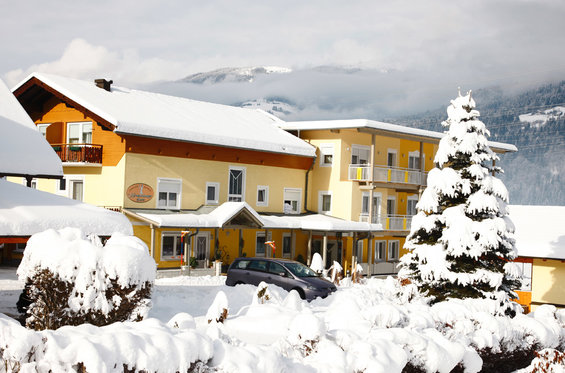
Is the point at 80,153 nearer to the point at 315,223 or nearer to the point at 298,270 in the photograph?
the point at 315,223

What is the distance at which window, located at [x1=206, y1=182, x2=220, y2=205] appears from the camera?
36.0 m

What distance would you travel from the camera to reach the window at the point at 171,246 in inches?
1321

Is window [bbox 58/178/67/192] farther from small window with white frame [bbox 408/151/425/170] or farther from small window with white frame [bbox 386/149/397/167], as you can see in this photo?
small window with white frame [bbox 408/151/425/170]

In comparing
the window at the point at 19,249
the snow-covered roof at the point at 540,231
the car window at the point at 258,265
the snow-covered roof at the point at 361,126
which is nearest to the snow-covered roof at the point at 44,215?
the car window at the point at 258,265

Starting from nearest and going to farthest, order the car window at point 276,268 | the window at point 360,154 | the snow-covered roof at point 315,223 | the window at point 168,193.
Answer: the car window at point 276,268, the window at point 168,193, the snow-covered roof at point 315,223, the window at point 360,154

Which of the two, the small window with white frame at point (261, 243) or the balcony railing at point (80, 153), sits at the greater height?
the balcony railing at point (80, 153)

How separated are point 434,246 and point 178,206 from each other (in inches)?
654

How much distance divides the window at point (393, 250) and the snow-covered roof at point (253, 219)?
4.19 meters

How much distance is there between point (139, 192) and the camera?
108 ft

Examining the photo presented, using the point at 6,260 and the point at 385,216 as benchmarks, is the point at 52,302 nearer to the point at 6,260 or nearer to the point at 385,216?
the point at 6,260

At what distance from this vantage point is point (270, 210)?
3925 cm

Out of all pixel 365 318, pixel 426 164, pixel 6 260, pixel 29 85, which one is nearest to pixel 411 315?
pixel 365 318

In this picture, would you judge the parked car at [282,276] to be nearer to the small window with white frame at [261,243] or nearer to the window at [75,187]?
the small window with white frame at [261,243]

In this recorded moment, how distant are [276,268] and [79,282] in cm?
1351
